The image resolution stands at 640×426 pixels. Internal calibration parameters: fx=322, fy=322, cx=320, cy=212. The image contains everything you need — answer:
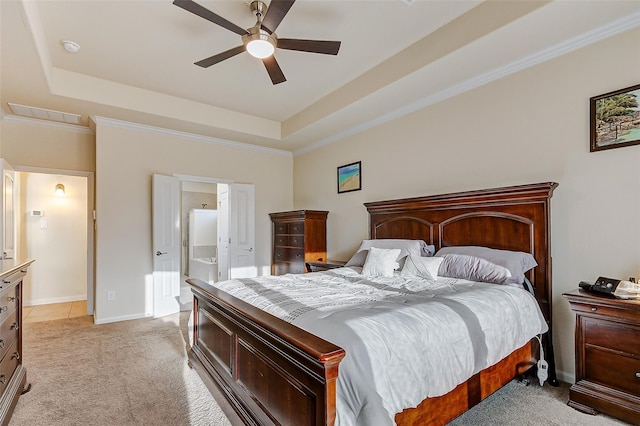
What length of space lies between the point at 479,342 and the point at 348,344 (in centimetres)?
95

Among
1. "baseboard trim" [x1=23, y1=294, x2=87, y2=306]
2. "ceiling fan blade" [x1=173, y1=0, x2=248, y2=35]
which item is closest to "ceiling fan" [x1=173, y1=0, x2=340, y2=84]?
"ceiling fan blade" [x1=173, y1=0, x2=248, y2=35]

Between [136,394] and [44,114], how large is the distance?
3979 millimetres

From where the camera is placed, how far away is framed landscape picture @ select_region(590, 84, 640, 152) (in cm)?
233

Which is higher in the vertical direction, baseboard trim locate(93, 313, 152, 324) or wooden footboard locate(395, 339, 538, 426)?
wooden footboard locate(395, 339, 538, 426)

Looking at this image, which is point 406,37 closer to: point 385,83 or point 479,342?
point 385,83

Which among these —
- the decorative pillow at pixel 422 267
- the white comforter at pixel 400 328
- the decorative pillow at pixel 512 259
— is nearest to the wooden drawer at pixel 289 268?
the decorative pillow at pixel 422 267

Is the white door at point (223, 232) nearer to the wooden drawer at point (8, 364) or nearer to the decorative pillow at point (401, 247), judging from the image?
the decorative pillow at point (401, 247)

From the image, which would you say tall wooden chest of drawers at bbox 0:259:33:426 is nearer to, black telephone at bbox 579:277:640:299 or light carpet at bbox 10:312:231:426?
light carpet at bbox 10:312:231:426

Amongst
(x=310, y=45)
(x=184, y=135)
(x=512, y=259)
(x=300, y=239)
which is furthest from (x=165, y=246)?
(x=512, y=259)

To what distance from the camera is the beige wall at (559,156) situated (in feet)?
7.84

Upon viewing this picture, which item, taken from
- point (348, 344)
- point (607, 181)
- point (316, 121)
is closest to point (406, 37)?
point (316, 121)

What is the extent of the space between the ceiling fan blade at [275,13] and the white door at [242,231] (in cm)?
340

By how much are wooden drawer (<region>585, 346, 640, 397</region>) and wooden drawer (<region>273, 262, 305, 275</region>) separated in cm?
343

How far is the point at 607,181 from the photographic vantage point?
2441 mm
